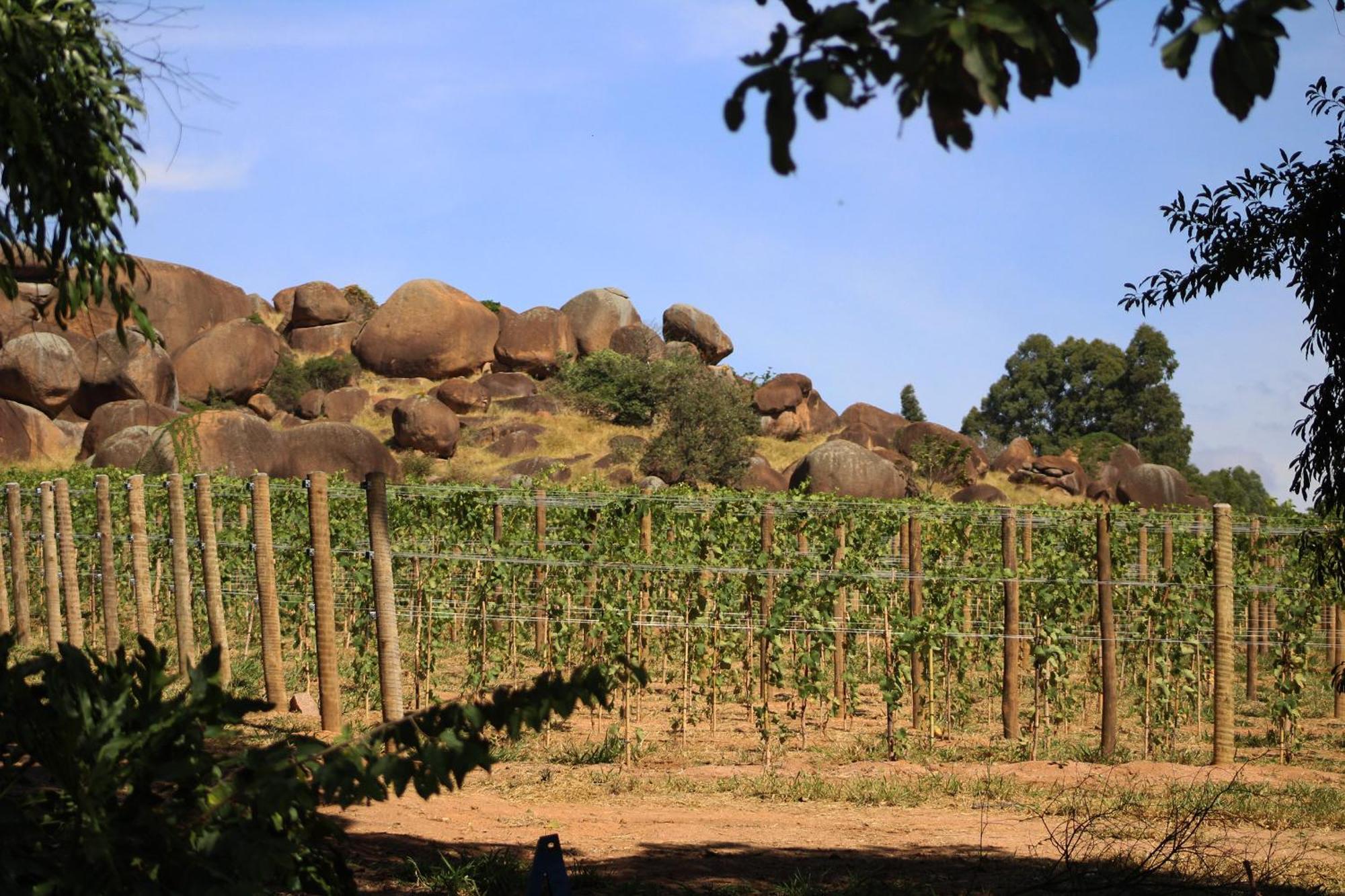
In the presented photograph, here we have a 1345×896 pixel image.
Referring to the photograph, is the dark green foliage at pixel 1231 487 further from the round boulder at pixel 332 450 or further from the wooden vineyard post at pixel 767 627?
the wooden vineyard post at pixel 767 627

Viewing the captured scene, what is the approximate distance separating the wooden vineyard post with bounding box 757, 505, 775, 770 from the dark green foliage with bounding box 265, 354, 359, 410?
1418 inches

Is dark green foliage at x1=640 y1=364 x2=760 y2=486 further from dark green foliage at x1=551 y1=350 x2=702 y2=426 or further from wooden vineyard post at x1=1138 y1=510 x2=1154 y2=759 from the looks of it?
wooden vineyard post at x1=1138 y1=510 x2=1154 y2=759

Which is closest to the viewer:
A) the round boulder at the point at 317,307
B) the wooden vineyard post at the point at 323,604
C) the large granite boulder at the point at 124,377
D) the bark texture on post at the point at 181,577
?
the wooden vineyard post at the point at 323,604

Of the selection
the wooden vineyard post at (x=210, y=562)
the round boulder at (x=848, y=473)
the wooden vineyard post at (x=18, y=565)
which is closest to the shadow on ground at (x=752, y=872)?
the wooden vineyard post at (x=210, y=562)

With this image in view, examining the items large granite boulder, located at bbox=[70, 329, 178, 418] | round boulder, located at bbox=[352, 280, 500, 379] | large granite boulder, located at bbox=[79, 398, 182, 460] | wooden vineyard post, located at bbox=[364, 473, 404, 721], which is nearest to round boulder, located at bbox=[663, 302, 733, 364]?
round boulder, located at bbox=[352, 280, 500, 379]

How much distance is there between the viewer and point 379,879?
19.6ft

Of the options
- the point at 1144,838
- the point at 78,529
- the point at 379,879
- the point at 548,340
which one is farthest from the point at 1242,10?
the point at 548,340

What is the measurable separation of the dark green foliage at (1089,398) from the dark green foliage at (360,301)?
31189mm

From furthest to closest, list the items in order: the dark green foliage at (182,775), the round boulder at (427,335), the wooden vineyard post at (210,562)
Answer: the round boulder at (427,335), the wooden vineyard post at (210,562), the dark green foliage at (182,775)

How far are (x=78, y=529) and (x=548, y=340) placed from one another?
33052 millimetres

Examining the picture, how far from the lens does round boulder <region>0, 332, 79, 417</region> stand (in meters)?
36.3

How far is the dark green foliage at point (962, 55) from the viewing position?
2.22 meters

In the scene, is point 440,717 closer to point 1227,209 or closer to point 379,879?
point 379,879

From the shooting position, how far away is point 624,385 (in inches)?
1745
